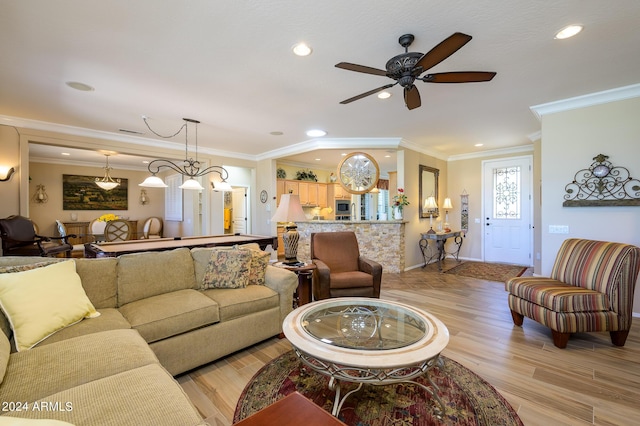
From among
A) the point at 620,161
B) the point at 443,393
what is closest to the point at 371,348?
the point at 443,393

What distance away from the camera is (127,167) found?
829 centimetres

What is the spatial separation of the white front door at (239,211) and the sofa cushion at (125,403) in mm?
6937

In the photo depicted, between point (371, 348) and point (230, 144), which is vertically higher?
point (230, 144)

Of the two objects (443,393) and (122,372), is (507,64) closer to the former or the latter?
(443,393)

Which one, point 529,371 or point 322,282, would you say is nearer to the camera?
point 529,371

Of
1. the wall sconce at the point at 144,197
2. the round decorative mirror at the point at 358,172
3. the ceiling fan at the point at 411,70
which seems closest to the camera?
the ceiling fan at the point at 411,70

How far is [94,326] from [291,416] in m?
1.57

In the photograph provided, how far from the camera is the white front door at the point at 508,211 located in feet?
20.1

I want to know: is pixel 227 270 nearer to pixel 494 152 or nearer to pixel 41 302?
pixel 41 302

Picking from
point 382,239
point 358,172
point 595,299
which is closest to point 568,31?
point 595,299

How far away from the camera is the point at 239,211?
27.9ft

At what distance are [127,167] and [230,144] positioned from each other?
4.52m

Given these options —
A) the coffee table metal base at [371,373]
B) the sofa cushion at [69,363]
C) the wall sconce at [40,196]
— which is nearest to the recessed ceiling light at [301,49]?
the coffee table metal base at [371,373]

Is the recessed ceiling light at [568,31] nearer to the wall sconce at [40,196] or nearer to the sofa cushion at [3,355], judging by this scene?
the sofa cushion at [3,355]
